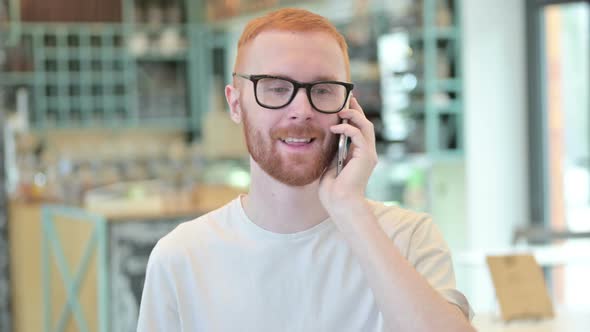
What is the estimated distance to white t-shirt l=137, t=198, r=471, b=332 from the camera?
1478 millimetres

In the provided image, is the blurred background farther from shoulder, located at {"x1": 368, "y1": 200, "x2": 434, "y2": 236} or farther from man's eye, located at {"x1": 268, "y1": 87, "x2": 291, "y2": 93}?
man's eye, located at {"x1": 268, "y1": 87, "x2": 291, "y2": 93}

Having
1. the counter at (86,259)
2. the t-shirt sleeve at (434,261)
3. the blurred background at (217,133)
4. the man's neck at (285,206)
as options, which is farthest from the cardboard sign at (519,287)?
the counter at (86,259)

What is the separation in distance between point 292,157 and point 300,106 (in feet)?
0.30

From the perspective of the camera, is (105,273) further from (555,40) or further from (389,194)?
(555,40)

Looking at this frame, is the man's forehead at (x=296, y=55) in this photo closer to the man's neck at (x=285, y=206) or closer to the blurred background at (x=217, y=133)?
the man's neck at (x=285, y=206)

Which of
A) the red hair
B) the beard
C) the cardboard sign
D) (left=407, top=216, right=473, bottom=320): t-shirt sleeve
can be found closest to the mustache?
the beard

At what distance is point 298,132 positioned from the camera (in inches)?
57.1

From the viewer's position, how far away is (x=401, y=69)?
6781 mm

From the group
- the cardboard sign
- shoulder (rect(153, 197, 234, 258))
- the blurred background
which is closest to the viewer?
shoulder (rect(153, 197, 234, 258))

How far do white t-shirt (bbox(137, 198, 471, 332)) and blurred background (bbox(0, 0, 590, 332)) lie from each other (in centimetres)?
148

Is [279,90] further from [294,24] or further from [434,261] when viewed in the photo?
[434,261]

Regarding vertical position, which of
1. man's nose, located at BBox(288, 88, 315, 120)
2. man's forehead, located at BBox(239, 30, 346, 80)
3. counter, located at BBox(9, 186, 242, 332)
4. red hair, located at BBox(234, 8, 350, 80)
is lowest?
counter, located at BBox(9, 186, 242, 332)

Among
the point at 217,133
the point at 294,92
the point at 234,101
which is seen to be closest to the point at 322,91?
the point at 294,92

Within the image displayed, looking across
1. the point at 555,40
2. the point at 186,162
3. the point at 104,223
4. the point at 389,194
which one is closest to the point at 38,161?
the point at 186,162
